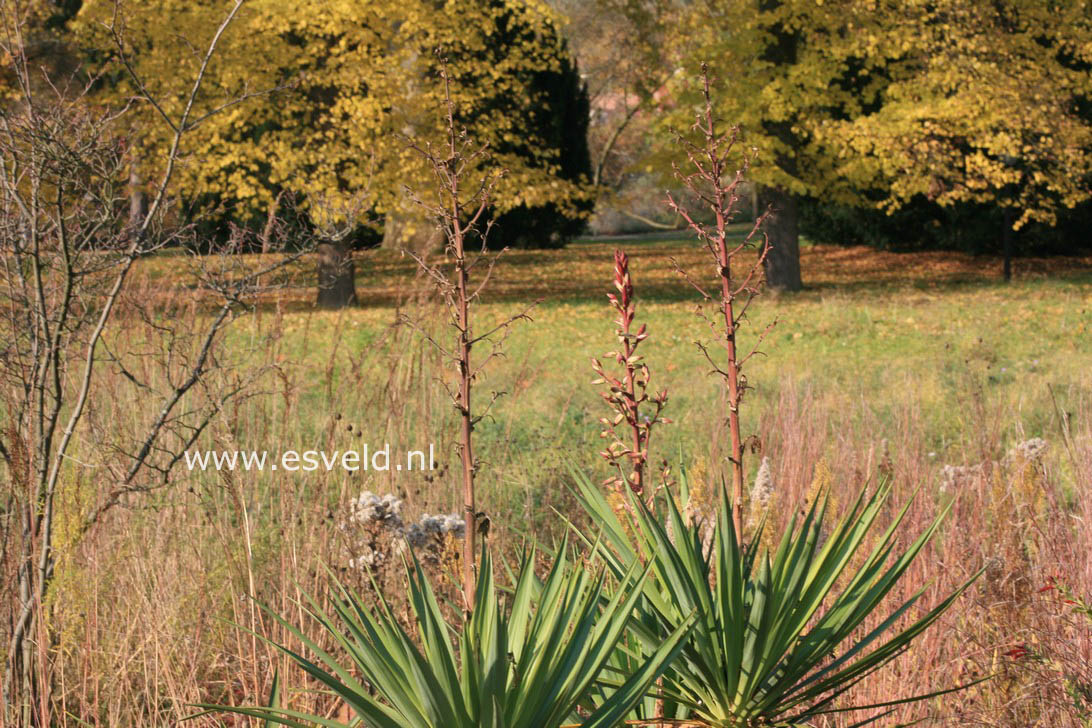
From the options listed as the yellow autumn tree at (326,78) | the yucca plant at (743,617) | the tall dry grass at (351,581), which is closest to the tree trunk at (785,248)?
the yellow autumn tree at (326,78)

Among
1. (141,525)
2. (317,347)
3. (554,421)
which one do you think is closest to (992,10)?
(317,347)

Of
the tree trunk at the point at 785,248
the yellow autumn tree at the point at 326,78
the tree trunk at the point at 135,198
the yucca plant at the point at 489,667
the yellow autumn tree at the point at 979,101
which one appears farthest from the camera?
the tree trunk at the point at 785,248

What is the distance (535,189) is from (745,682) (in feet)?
44.4

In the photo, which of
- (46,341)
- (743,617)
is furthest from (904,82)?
(743,617)

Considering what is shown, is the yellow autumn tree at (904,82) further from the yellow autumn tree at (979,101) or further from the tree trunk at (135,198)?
the tree trunk at (135,198)

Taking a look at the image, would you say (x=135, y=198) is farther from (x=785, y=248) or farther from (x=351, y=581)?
(x=351, y=581)

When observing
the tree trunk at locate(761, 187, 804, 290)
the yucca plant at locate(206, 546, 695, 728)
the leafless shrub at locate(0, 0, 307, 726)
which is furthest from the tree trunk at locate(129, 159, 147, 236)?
the tree trunk at locate(761, 187, 804, 290)

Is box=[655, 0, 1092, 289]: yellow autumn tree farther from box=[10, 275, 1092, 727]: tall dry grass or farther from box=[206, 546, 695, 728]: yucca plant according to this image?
box=[206, 546, 695, 728]: yucca plant

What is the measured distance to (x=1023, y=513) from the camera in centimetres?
380

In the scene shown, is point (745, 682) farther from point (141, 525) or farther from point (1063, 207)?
point (1063, 207)

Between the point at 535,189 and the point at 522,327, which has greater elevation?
the point at 535,189

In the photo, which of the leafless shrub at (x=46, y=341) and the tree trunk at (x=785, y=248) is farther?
the tree trunk at (x=785, y=248)

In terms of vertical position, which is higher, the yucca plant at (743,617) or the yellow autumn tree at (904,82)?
the yellow autumn tree at (904,82)

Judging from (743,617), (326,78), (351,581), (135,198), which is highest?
(326,78)
